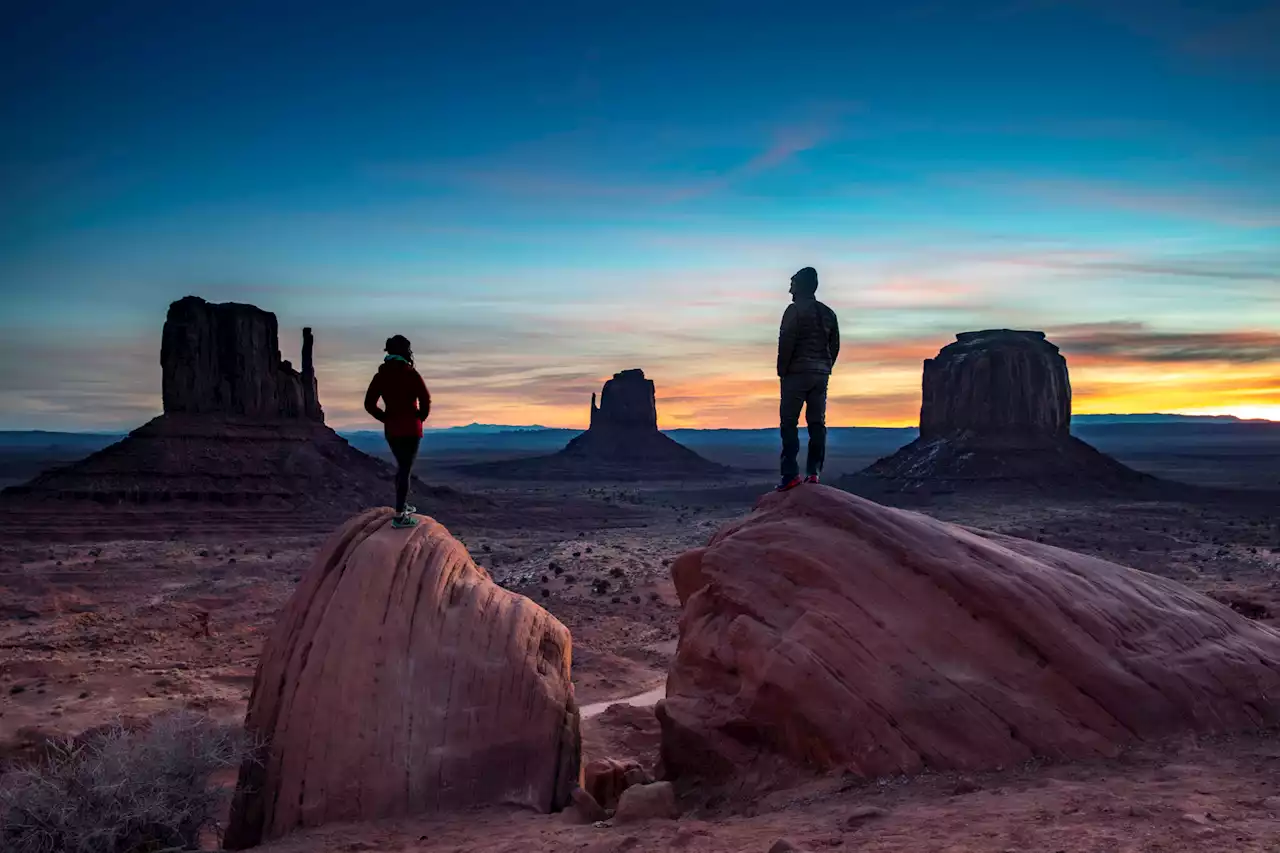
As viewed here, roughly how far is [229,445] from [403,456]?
182 feet

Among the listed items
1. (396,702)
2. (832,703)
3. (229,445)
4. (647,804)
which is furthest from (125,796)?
(229,445)

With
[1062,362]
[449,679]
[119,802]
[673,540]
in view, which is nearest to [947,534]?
[449,679]

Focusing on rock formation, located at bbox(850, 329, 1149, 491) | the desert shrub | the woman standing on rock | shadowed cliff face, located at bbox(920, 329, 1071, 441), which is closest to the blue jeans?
the woman standing on rock

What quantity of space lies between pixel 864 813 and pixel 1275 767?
3.07 metres

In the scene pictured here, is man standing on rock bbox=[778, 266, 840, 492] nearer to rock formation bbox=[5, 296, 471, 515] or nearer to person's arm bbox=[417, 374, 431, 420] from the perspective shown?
person's arm bbox=[417, 374, 431, 420]

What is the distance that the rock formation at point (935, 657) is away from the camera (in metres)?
6.90

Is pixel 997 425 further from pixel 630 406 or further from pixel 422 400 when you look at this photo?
pixel 422 400

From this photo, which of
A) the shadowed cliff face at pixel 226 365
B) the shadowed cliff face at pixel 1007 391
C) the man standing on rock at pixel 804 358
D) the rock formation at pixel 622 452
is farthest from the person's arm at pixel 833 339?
the rock formation at pixel 622 452

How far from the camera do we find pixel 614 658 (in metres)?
19.7

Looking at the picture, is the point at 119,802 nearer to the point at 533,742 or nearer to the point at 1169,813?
the point at 533,742

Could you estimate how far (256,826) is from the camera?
7.58m

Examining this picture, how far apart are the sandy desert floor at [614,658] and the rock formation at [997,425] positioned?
10.3 meters

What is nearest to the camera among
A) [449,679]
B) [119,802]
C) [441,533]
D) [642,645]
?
[119,802]

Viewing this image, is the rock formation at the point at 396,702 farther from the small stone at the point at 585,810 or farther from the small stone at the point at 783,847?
the small stone at the point at 783,847
